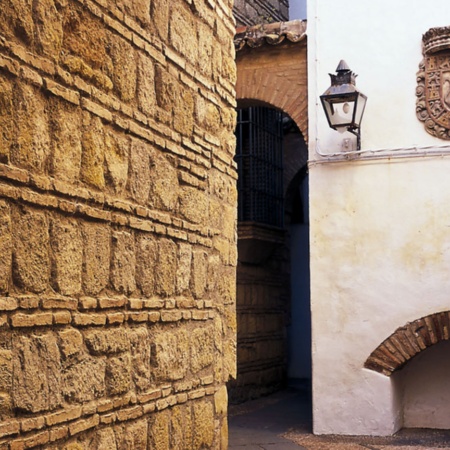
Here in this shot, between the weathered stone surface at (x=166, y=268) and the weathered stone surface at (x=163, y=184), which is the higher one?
the weathered stone surface at (x=163, y=184)

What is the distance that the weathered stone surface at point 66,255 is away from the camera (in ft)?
8.49

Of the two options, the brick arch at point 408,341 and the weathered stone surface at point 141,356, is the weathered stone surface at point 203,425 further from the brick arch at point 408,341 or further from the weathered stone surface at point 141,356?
the brick arch at point 408,341

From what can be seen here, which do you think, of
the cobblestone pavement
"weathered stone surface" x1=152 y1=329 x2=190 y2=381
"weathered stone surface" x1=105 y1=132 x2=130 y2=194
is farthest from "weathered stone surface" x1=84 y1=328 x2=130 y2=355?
the cobblestone pavement

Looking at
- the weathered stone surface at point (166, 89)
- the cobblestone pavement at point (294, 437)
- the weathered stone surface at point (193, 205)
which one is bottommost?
the cobblestone pavement at point (294, 437)

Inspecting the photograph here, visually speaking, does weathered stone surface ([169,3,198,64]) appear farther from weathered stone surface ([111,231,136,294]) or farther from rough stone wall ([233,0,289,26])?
rough stone wall ([233,0,289,26])

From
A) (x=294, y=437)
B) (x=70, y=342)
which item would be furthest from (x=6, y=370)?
(x=294, y=437)

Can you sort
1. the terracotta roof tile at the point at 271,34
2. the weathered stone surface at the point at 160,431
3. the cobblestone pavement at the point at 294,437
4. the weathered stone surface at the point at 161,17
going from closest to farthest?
A: 1. the weathered stone surface at the point at 160,431
2. the weathered stone surface at the point at 161,17
3. the cobblestone pavement at the point at 294,437
4. the terracotta roof tile at the point at 271,34

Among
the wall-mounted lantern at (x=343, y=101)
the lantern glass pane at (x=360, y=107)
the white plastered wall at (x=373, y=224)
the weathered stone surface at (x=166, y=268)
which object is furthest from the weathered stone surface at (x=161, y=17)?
the white plastered wall at (x=373, y=224)

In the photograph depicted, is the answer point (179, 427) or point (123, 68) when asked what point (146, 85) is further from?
point (179, 427)

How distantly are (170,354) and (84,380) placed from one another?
659 mm

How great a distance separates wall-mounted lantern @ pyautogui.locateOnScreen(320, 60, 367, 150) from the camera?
7602 mm

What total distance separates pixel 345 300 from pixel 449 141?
69.0 inches

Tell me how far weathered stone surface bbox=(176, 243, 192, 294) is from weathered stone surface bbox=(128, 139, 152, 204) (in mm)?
391

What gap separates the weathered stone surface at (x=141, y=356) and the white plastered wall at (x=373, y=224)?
16.0ft
